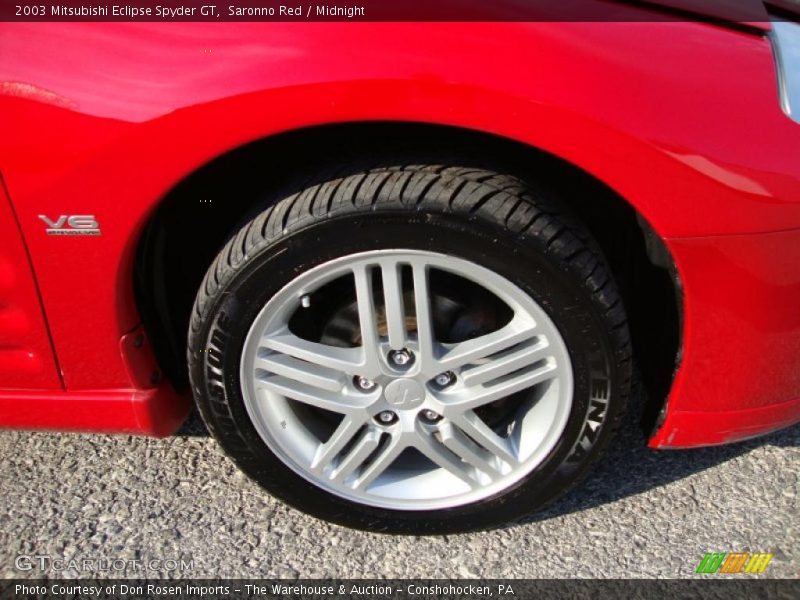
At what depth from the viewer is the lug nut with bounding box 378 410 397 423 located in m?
1.84

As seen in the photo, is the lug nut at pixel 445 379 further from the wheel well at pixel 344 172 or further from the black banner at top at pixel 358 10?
the black banner at top at pixel 358 10

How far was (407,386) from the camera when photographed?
1.78 m

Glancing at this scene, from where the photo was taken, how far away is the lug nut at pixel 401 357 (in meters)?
1.78

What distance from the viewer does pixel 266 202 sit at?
1688 millimetres

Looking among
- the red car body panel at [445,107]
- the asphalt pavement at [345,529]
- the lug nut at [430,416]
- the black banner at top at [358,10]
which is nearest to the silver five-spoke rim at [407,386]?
the lug nut at [430,416]

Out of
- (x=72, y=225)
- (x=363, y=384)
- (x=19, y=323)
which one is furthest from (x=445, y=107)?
(x=19, y=323)

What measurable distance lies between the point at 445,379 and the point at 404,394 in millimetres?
108

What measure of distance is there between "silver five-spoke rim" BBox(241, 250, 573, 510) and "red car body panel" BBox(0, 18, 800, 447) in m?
0.32

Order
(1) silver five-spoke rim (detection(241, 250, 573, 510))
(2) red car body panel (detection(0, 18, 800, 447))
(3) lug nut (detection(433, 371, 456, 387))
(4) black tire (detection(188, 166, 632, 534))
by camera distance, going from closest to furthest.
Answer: (2) red car body panel (detection(0, 18, 800, 447)) → (4) black tire (detection(188, 166, 632, 534)) → (1) silver five-spoke rim (detection(241, 250, 573, 510)) → (3) lug nut (detection(433, 371, 456, 387))

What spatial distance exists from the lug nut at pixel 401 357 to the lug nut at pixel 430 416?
14 cm

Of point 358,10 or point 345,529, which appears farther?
point 345,529

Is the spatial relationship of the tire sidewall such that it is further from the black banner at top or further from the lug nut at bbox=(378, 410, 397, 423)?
the black banner at top
